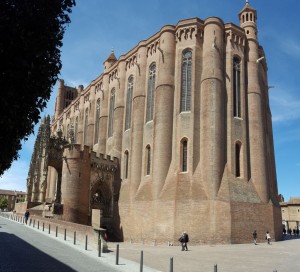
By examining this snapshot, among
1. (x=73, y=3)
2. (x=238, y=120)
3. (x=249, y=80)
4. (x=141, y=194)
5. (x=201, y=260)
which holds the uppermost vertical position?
(x=249, y=80)

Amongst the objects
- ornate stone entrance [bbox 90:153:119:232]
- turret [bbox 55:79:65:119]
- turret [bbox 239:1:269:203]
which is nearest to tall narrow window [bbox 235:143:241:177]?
turret [bbox 239:1:269:203]

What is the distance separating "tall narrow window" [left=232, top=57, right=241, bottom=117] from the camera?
32881mm

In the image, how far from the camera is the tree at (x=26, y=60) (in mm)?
8297

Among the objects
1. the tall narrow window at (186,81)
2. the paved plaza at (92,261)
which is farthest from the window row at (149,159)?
the paved plaza at (92,261)

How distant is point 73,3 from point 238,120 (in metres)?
25.0

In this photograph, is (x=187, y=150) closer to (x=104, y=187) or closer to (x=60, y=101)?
(x=104, y=187)

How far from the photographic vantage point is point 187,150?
103ft

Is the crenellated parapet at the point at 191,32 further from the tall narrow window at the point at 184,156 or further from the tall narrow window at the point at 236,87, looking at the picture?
the tall narrow window at the point at 184,156

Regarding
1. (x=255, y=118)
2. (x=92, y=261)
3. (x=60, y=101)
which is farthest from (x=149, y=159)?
(x=60, y=101)

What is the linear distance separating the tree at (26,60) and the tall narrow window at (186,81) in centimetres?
2381

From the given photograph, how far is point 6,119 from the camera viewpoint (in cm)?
857

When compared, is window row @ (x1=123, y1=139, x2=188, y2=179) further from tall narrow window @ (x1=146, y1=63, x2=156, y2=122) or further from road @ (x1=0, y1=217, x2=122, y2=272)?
road @ (x1=0, y1=217, x2=122, y2=272)

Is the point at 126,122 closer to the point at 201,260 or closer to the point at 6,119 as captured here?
the point at 201,260

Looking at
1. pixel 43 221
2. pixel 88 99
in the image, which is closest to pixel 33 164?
pixel 88 99
